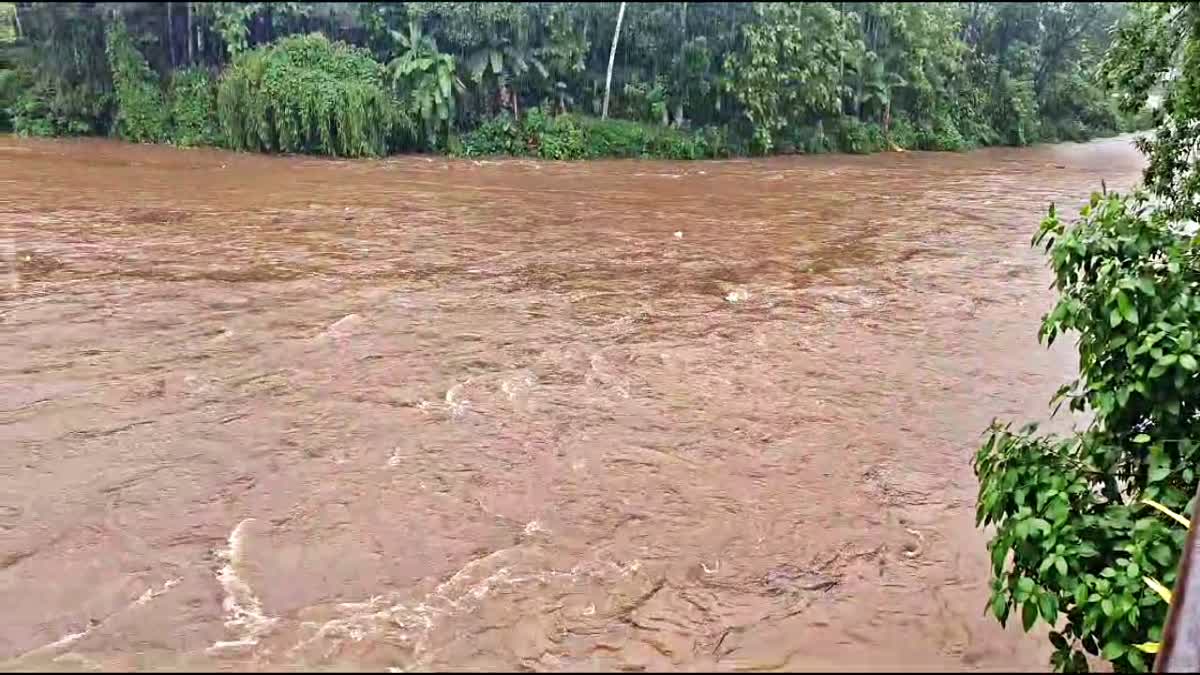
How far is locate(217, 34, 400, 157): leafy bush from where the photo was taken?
19.5m

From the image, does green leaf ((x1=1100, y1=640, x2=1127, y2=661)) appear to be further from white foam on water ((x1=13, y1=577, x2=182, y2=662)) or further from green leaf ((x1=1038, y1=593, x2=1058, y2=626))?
white foam on water ((x1=13, y1=577, x2=182, y2=662))

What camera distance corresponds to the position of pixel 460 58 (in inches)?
842

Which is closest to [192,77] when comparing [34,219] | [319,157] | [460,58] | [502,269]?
[319,157]

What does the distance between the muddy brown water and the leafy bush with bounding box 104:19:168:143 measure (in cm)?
832

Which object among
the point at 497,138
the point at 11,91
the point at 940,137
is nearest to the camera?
the point at 11,91

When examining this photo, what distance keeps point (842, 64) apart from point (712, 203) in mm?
9627

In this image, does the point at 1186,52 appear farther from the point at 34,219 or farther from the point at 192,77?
the point at 192,77

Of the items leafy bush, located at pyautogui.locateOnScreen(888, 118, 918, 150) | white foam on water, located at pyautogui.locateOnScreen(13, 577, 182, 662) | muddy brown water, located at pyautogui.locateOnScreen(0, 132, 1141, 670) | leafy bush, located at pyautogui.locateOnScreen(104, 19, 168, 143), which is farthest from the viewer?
leafy bush, located at pyautogui.locateOnScreen(888, 118, 918, 150)

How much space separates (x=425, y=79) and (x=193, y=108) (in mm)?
4879

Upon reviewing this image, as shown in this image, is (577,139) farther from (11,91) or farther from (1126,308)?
(1126,308)

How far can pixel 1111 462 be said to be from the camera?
3.24m

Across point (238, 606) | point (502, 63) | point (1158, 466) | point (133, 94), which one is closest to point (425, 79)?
point (502, 63)

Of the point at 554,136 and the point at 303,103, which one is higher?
the point at 303,103

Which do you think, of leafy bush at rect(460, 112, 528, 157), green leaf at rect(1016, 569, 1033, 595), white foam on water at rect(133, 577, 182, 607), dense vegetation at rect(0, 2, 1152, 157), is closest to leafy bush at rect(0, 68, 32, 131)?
dense vegetation at rect(0, 2, 1152, 157)
